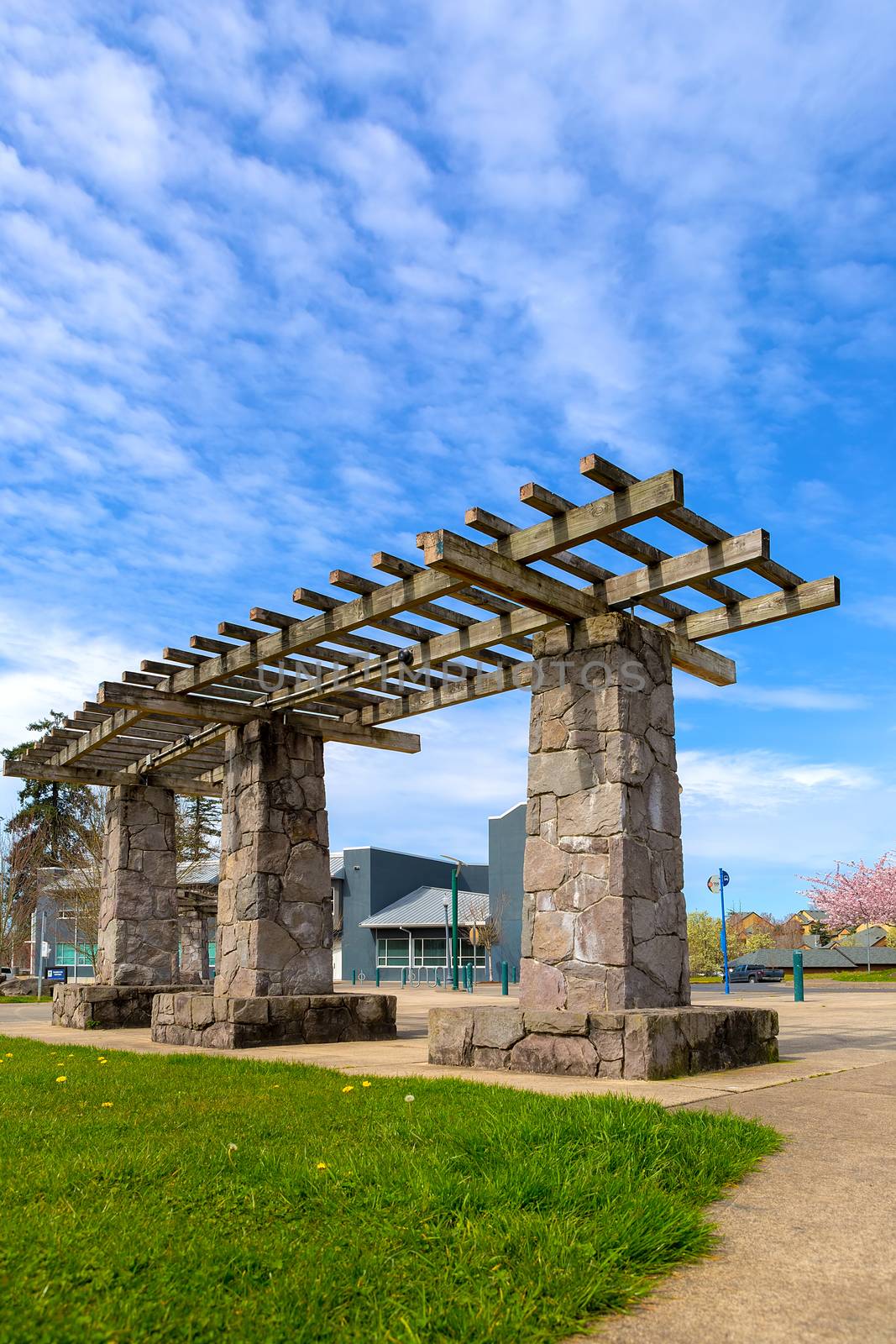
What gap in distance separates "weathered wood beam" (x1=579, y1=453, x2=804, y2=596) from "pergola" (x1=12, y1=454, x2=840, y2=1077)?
2 cm

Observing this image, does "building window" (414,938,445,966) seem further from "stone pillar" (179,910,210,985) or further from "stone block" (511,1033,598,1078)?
"stone block" (511,1033,598,1078)

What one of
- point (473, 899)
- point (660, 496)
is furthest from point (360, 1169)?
point (473, 899)

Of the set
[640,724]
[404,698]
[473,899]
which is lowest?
[473,899]

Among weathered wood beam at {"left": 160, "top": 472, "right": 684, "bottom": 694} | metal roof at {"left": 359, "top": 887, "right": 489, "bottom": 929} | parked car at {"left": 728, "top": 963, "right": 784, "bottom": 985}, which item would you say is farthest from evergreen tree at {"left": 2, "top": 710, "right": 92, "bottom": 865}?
weathered wood beam at {"left": 160, "top": 472, "right": 684, "bottom": 694}

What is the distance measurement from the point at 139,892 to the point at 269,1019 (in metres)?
4.84

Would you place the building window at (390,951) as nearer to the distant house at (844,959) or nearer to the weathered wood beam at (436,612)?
the distant house at (844,959)

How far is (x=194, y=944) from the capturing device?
83.1ft

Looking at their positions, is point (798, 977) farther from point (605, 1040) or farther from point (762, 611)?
point (605, 1040)

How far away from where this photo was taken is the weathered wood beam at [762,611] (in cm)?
753

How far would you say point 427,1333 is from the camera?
232cm

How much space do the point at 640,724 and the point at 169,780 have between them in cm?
845

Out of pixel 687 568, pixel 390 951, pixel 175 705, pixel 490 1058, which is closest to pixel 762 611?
pixel 687 568

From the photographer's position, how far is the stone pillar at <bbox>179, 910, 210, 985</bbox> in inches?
984

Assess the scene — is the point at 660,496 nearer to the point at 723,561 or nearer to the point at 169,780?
the point at 723,561
